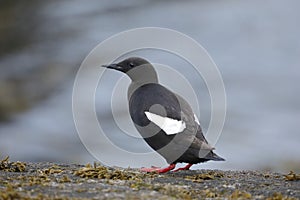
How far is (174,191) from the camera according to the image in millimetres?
4664

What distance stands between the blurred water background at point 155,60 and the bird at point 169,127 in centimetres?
533

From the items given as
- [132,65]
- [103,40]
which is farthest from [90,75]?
[132,65]

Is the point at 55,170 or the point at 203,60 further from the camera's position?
the point at 203,60

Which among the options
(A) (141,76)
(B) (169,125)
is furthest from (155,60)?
(B) (169,125)

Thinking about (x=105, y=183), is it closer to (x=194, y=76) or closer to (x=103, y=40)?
(x=194, y=76)

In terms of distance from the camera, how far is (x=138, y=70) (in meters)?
6.79

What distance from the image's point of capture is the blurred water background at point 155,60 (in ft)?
44.3

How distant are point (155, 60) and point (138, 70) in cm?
906

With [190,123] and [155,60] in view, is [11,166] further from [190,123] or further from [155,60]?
[155,60]

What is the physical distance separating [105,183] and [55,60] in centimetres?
1225

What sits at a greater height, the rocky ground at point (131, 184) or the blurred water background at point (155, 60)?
the blurred water background at point (155, 60)

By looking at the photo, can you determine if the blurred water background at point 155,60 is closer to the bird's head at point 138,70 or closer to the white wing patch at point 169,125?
the bird's head at point 138,70

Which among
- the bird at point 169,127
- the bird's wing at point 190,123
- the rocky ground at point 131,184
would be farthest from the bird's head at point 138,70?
the rocky ground at point 131,184

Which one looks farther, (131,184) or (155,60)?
(155,60)
